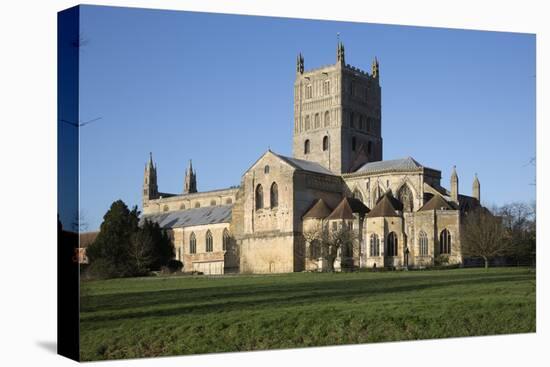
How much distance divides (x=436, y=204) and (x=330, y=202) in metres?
6.63

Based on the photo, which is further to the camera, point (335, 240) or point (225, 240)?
A: point (225, 240)

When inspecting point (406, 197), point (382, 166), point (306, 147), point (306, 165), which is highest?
point (306, 147)

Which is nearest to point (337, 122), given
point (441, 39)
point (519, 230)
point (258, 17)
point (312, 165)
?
point (312, 165)

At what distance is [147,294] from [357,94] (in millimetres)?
25137

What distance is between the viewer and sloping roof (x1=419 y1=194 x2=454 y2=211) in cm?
4713

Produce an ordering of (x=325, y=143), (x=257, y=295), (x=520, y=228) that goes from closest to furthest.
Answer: (x=257, y=295) < (x=520, y=228) < (x=325, y=143)

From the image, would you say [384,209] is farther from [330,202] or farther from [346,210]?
[330,202]

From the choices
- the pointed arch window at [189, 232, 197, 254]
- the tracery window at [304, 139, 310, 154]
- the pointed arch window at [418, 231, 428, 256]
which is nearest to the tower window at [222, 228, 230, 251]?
the tracery window at [304, 139, 310, 154]

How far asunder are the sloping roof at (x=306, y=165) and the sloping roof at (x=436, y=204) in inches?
284

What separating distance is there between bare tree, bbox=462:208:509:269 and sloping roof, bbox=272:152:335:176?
1375 centimetres

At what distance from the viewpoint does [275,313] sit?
24.4 m

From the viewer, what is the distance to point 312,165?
181 ft

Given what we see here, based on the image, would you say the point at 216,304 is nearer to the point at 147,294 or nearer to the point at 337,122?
the point at 147,294

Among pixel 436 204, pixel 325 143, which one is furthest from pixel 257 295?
pixel 325 143
